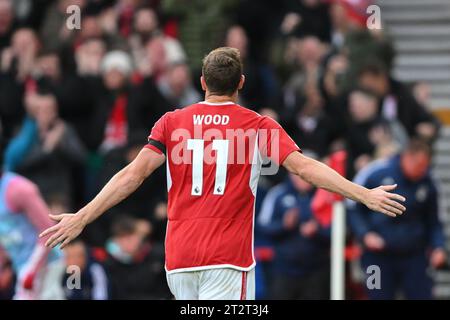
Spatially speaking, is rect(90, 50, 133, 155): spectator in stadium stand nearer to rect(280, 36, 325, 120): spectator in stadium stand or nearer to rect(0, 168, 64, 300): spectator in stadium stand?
rect(280, 36, 325, 120): spectator in stadium stand

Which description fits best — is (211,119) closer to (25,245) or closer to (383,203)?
(383,203)

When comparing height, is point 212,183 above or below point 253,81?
below

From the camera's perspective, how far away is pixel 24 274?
39.5ft

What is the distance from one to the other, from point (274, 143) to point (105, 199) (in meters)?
1.08

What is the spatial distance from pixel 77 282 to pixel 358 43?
4.69 metres

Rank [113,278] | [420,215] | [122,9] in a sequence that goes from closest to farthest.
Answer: [113,278]
[420,215]
[122,9]

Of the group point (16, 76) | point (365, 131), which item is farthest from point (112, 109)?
point (365, 131)

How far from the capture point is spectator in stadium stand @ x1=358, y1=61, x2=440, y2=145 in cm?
1493

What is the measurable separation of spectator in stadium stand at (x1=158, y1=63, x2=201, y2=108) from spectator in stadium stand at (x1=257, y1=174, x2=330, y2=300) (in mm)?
1882

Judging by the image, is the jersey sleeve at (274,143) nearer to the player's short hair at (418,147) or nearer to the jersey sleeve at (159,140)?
the jersey sleeve at (159,140)

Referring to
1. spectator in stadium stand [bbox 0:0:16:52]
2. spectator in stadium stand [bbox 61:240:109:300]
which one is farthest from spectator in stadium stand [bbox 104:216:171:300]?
spectator in stadium stand [bbox 0:0:16:52]

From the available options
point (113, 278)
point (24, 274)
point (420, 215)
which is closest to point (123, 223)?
point (113, 278)

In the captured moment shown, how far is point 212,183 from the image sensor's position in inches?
337
